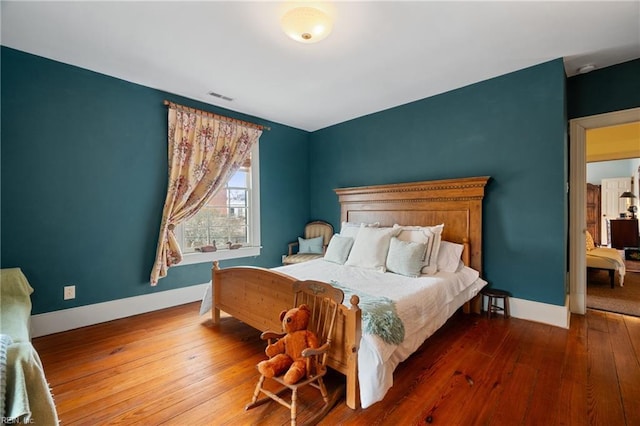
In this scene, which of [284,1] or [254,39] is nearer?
[284,1]

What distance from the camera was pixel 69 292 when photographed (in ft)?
9.10

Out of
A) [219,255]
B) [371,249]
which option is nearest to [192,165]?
[219,255]

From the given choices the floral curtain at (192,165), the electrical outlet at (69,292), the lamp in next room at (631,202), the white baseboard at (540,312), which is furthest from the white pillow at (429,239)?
the lamp in next room at (631,202)

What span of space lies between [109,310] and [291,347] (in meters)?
2.43

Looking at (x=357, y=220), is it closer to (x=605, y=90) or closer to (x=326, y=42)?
(x=326, y=42)

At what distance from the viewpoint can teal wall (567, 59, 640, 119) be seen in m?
2.78

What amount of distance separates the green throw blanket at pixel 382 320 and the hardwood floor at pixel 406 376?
16.1 inches

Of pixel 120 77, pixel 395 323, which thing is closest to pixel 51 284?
pixel 120 77

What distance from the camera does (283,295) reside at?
2.20 meters

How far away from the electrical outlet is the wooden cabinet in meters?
9.96

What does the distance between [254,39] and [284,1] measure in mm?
514

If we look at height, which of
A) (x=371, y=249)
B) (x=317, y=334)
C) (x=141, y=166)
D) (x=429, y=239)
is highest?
(x=141, y=166)

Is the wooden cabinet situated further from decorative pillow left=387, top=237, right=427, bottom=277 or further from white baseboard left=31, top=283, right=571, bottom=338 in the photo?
decorative pillow left=387, top=237, right=427, bottom=277

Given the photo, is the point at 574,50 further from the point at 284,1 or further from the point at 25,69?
the point at 25,69
